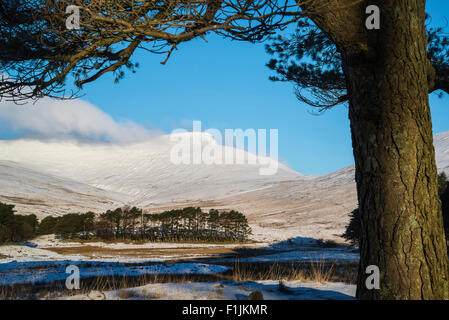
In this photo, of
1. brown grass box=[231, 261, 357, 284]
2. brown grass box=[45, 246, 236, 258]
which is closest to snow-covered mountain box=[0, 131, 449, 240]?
brown grass box=[45, 246, 236, 258]

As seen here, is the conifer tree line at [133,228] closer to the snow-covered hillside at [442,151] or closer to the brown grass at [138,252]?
the brown grass at [138,252]

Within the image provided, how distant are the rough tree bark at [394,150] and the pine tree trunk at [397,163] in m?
0.01

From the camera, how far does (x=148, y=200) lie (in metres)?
156

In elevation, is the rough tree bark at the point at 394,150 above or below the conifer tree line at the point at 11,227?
above

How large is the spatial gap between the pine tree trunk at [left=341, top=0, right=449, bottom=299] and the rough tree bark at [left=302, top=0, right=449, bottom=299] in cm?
1

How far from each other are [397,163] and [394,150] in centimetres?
16

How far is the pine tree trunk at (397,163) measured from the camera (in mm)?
3900

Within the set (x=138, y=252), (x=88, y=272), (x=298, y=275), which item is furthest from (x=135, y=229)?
(x=298, y=275)

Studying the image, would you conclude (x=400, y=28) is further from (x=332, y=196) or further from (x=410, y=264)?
(x=332, y=196)

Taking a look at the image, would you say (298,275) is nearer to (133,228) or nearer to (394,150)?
(394,150)

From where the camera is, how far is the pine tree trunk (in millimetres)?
3900

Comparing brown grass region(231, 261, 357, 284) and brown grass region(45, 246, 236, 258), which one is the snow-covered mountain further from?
brown grass region(231, 261, 357, 284)

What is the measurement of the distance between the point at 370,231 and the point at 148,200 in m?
158

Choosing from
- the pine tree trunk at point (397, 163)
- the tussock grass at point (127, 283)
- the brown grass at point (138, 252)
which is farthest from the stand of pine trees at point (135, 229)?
the pine tree trunk at point (397, 163)
